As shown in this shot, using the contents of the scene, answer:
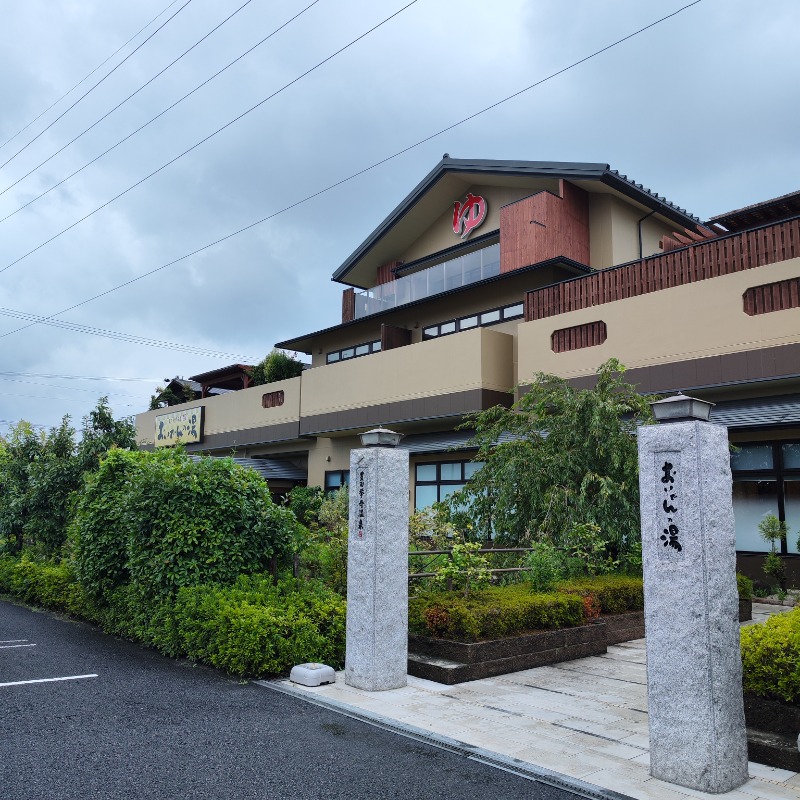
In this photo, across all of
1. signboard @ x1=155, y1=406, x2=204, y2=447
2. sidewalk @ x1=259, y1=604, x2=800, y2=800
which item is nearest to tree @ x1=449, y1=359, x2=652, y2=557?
sidewalk @ x1=259, y1=604, x2=800, y2=800

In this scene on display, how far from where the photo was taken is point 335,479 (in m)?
26.3

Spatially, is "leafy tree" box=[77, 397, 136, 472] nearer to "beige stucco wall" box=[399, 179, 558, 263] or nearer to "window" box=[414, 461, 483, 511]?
"window" box=[414, 461, 483, 511]

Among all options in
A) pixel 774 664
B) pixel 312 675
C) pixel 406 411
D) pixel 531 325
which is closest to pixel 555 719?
pixel 774 664

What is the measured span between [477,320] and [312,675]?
15687 mm

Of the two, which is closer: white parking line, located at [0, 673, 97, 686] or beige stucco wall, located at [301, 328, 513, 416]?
white parking line, located at [0, 673, 97, 686]

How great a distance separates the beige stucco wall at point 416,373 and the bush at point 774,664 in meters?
13.5

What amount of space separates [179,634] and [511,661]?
425 cm

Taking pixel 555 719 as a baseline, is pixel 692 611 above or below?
above

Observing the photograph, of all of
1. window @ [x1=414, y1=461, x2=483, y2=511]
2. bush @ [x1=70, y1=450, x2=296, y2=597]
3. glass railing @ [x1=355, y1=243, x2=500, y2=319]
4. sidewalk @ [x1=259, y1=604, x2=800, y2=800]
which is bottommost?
sidewalk @ [x1=259, y1=604, x2=800, y2=800]

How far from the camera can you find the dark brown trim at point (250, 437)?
2653 centimetres

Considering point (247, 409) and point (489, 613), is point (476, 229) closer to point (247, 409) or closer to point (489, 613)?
point (247, 409)

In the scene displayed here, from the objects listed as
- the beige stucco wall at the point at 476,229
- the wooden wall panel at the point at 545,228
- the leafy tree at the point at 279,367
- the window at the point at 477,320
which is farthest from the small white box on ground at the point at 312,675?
the leafy tree at the point at 279,367

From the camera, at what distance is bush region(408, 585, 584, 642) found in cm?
859

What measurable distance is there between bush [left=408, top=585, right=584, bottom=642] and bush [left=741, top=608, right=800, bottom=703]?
3.39m
